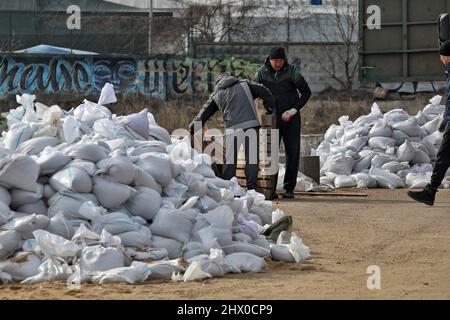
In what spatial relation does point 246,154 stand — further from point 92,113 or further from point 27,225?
point 27,225

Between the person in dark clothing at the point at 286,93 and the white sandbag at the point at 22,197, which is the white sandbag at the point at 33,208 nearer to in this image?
the white sandbag at the point at 22,197

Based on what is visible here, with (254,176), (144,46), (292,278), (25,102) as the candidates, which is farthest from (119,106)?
(292,278)

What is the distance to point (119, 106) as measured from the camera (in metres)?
31.9

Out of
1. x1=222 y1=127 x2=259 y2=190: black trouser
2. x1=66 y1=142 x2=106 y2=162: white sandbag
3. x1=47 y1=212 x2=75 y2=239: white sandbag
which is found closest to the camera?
x1=47 y1=212 x2=75 y2=239: white sandbag

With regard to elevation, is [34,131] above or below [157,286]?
above

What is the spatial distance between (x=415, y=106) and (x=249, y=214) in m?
21.7

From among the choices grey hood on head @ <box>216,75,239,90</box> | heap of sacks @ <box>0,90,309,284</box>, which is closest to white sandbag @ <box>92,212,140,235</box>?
heap of sacks @ <box>0,90,309,284</box>

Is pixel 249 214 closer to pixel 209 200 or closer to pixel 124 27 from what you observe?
pixel 209 200

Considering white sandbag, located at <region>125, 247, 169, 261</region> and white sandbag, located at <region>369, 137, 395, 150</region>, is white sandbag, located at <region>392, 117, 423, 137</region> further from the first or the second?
white sandbag, located at <region>125, 247, 169, 261</region>

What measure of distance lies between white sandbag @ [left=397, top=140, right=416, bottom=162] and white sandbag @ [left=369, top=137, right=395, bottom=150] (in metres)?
0.31

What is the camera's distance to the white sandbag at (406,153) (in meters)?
15.8

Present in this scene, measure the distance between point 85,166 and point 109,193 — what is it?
0.29 meters

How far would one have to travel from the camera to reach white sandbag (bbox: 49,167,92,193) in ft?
25.7

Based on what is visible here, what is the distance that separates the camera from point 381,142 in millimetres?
16172
